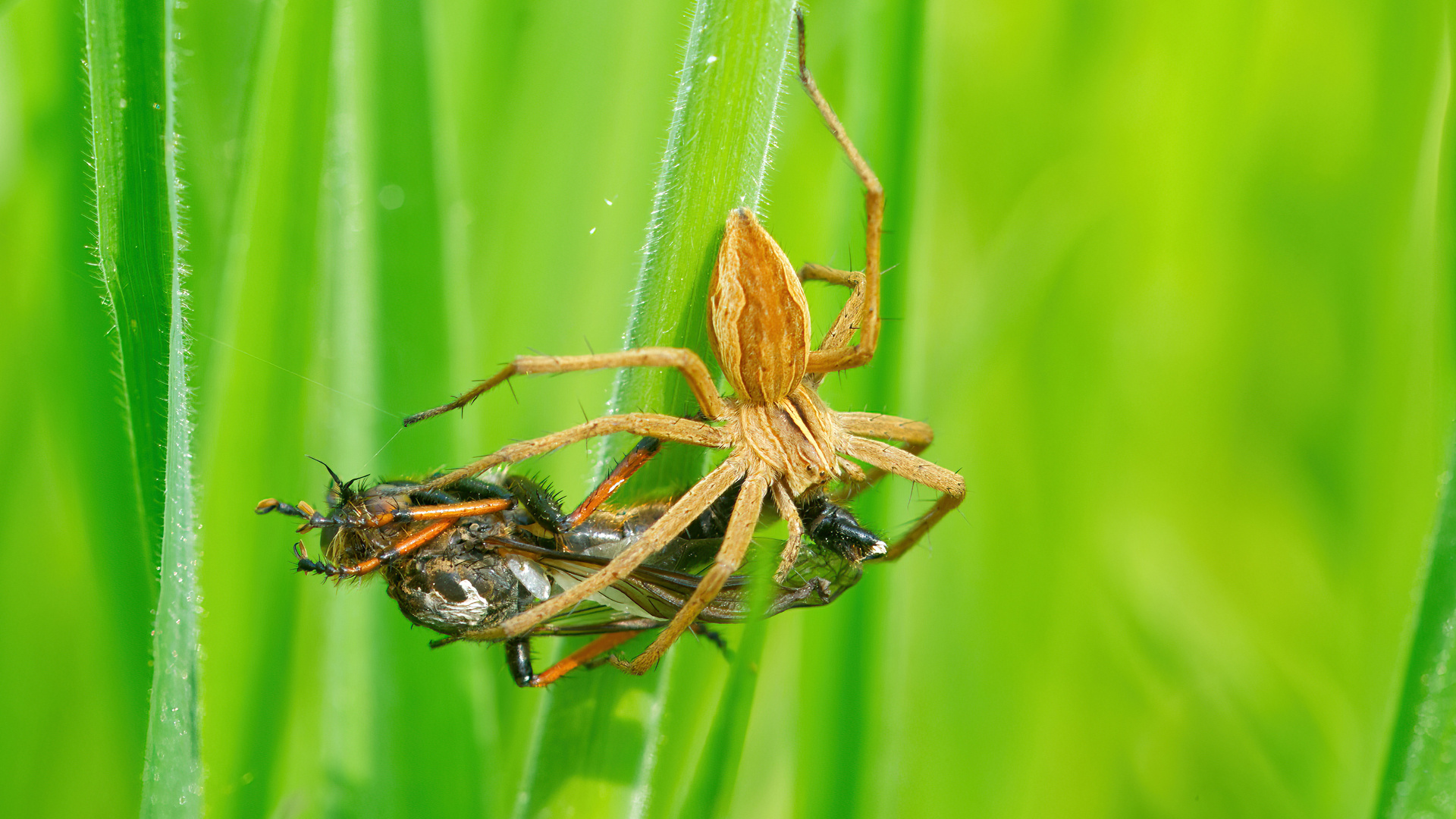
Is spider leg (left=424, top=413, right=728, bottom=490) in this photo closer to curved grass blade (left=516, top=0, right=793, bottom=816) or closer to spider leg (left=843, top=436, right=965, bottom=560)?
curved grass blade (left=516, top=0, right=793, bottom=816)

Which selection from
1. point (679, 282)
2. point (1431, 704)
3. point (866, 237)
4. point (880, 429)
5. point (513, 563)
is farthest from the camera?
point (880, 429)

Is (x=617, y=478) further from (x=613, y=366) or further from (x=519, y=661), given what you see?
(x=519, y=661)

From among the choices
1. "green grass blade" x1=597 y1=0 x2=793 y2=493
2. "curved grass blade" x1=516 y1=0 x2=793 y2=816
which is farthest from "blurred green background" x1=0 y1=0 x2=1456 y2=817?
"green grass blade" x1=597 y1=0 x2=793 y2=493

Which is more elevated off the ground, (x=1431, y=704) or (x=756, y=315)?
(x=756, y=315)

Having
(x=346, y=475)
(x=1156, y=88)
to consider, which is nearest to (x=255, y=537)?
(x=346, y=475)

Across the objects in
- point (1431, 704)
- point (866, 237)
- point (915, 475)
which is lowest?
point (1431, 704)

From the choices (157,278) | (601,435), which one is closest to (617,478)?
(601,435)

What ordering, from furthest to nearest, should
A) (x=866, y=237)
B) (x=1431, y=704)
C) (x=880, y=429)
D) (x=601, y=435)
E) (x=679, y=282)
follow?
(x=880, y=429)
(x=866, y=237)
(x=601, y=435)
(x=679, y=282)
(x=1431, y=704)

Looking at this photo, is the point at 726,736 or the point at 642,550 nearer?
the point at 726,736
